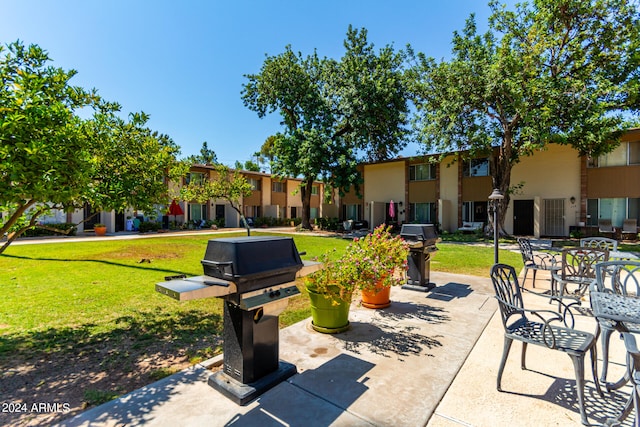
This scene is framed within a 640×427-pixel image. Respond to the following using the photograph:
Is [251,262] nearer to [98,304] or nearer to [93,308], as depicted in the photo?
[93,308]

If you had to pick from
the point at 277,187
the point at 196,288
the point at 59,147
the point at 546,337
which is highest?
the point at 277,187

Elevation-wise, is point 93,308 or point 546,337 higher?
point 546,337

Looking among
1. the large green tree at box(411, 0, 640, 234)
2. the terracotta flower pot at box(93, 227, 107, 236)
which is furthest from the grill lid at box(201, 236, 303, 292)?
the terracotta flower pot at box(93, 227, 107, 236)

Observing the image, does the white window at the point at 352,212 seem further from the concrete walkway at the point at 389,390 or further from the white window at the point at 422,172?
the concrete walkway at the point at 389,390

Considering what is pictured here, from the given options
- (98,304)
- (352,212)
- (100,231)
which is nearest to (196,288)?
(98,304)

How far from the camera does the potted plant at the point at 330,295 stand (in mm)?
4076

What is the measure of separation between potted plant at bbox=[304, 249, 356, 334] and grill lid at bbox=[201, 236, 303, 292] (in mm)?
1112

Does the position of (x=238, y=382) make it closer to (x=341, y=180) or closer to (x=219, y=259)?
(x=219, y=259)

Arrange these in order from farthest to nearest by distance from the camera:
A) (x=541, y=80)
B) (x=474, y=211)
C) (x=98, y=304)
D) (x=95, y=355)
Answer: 1. (x=474, y=211)
2. (x=541, y=80)
3. (x=98, y=304)
4. (x=95, y=355)

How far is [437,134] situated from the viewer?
59.9ft

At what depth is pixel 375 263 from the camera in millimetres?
4254

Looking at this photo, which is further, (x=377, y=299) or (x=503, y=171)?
(x=503, y=171)

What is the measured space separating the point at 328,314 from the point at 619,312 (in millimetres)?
3006

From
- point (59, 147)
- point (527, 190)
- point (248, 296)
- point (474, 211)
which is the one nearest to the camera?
point (248, 296)
